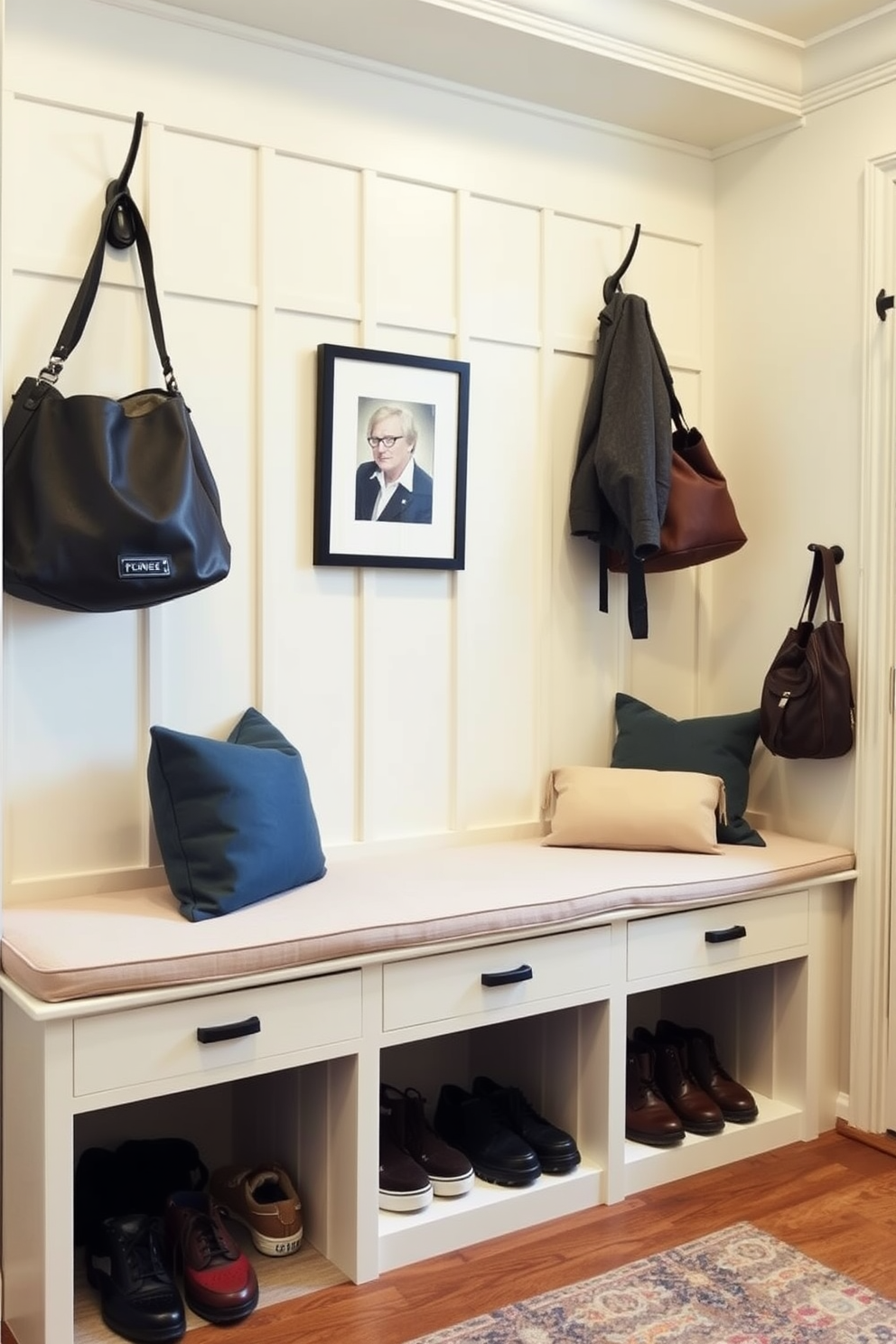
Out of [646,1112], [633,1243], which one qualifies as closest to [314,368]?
[646,1112]

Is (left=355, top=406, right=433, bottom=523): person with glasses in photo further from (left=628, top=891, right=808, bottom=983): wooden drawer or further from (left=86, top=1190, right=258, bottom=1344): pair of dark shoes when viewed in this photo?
(left=86, top=1190, right=258, bottom=1344): pair of dark shoes

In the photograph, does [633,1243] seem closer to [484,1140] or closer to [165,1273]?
[484,1140]

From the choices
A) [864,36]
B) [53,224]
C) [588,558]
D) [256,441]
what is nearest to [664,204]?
[864,36]

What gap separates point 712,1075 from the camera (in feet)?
9.37

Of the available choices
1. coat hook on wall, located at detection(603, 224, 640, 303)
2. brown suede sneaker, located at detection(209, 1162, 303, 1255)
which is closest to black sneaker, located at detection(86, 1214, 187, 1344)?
brown suede sneaker, located at detection(209, 1162, 303, 1255)

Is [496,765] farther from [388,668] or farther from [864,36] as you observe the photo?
[864,36]

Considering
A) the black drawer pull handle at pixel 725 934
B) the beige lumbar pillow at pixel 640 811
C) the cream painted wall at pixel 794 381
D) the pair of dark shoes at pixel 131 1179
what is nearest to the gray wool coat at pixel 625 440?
the cream painted wall at pixel 794 381

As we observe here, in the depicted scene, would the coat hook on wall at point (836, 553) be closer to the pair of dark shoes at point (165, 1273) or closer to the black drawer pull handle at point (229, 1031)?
the black drawer pull handle at point (229, 1031)

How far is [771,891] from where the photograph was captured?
2736 mm

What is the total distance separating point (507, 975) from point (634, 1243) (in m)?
0.56

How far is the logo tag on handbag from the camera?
2.18m

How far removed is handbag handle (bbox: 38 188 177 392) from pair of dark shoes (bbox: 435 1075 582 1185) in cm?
158

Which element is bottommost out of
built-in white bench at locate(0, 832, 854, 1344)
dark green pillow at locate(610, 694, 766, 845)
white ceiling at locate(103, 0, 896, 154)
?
built-in white bench at locate(0, 832, 854, 1344)

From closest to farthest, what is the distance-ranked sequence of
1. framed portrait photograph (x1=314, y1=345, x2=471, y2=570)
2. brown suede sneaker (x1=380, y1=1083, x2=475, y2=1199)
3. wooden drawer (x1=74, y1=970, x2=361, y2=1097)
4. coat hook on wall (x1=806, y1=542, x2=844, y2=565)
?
wooden drawer (x1=74, y1=970, x2=361, y2=1097)
brown suede sneaker (x1=380, y1=1083, x2=475, y2=1199)
framed portrait photograph (x1=314, y1=345, x2=471, y2=570)
coat hook on wall (x1=806, y1=542, x2=844, y2=565)
